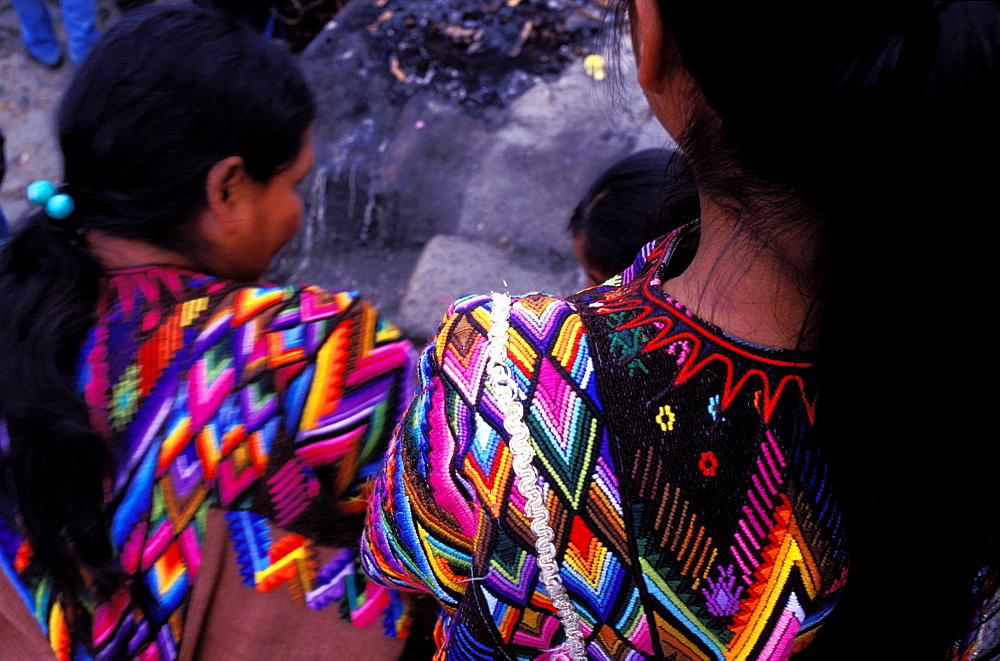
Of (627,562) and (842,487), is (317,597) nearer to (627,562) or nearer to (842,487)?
(627,562)

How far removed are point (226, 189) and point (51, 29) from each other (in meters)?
5.04

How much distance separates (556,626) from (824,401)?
374mm

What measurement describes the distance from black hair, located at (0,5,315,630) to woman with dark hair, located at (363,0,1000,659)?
0.55 meters

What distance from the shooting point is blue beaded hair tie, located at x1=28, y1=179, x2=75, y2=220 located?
44.1 inches

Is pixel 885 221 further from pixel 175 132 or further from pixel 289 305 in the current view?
pixel 175 132

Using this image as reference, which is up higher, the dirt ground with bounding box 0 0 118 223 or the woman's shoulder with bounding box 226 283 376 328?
the woman's shoulder with bounding box 226 283 376 328

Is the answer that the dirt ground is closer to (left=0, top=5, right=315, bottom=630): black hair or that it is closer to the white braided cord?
(left=0, top=5, right=315, bottom=630): black hair

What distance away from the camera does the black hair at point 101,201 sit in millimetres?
994

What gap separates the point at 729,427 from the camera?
27.6 inches

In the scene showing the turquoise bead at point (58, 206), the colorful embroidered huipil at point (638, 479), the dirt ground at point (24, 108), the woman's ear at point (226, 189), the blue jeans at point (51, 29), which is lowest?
the dirt ground at point (24, 108)

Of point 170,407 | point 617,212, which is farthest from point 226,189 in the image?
point 617,212

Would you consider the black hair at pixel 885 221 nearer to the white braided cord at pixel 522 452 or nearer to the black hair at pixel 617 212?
the white braided cord at pixel 522 452

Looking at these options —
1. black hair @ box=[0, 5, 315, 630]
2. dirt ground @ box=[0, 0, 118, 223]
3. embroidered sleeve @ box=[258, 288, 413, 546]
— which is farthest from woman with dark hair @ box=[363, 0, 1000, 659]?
dirt ground @ box=[0, 0, 118, 223]

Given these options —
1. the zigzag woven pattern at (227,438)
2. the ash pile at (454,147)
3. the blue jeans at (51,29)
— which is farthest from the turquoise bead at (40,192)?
the blue jeans at (51,29)
